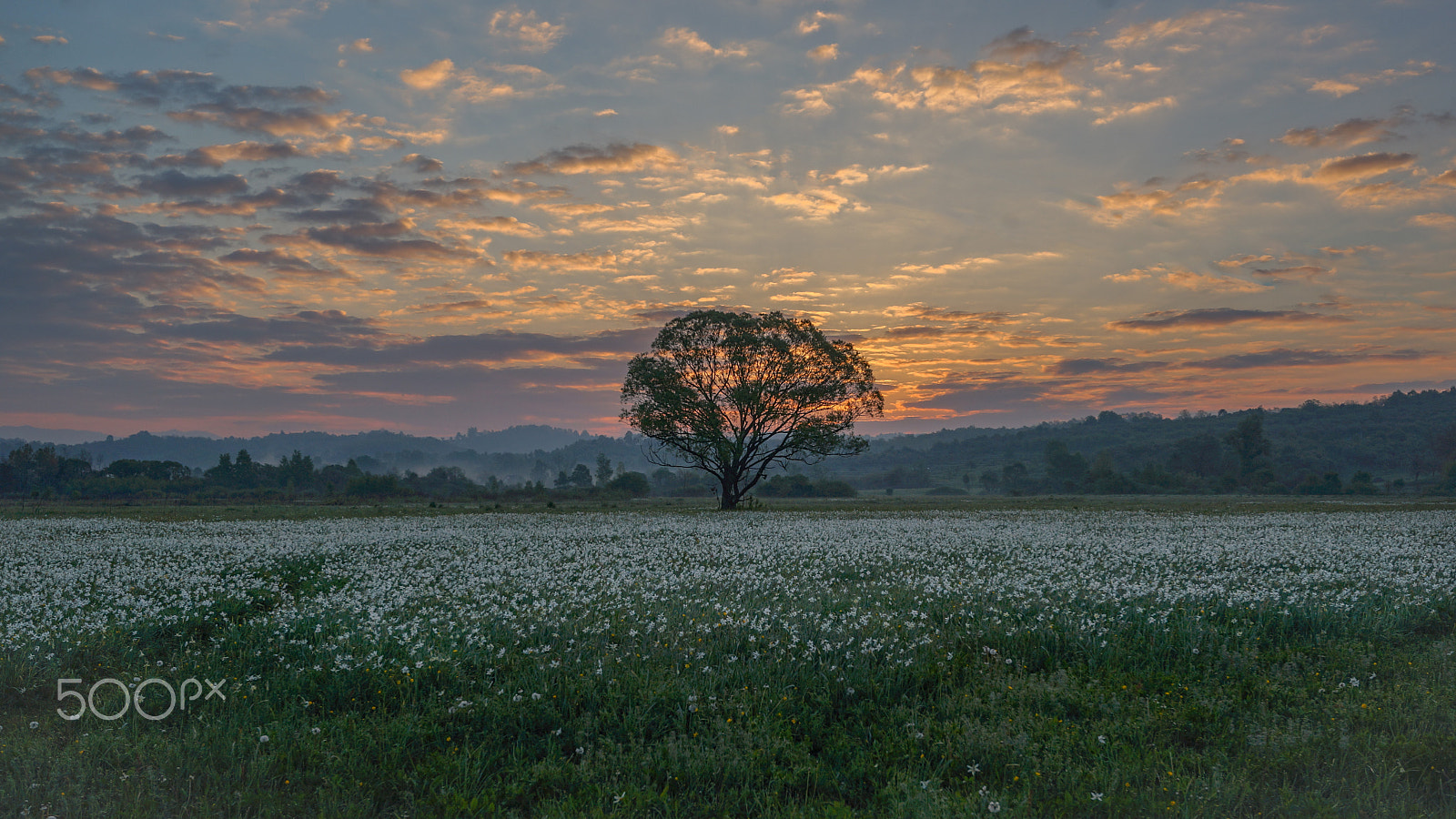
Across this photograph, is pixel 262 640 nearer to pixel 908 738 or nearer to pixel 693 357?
pixel 908 738

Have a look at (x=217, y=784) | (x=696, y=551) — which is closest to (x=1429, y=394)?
(x=696, y=551)

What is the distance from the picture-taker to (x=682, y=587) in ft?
43.3

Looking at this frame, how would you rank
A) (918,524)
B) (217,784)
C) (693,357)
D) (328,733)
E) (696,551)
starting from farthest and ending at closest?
(693,357)
(918,524)
(696,551)
(328,733)
(217,784)

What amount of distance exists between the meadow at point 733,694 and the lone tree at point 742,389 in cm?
3766

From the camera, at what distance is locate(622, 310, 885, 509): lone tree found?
52219 millimetres

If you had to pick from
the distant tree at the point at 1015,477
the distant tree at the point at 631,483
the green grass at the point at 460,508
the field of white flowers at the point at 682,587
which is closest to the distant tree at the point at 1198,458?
the distant tree at the point at 1015,477

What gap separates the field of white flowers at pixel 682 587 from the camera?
9508 mm

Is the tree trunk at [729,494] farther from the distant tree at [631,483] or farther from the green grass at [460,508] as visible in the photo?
the distant tree at [631,483]

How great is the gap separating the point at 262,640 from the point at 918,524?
82.0 ft

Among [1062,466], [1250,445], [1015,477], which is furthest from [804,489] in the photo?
[1250,445]

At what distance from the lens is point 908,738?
23.0ft

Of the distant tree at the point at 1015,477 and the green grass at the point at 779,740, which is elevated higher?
the green grass at the point at 779,740

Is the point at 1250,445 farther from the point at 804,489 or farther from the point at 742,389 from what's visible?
the point at 742,389

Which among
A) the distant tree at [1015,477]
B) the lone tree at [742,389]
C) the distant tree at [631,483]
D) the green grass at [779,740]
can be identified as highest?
the lone tree at [742,389]
